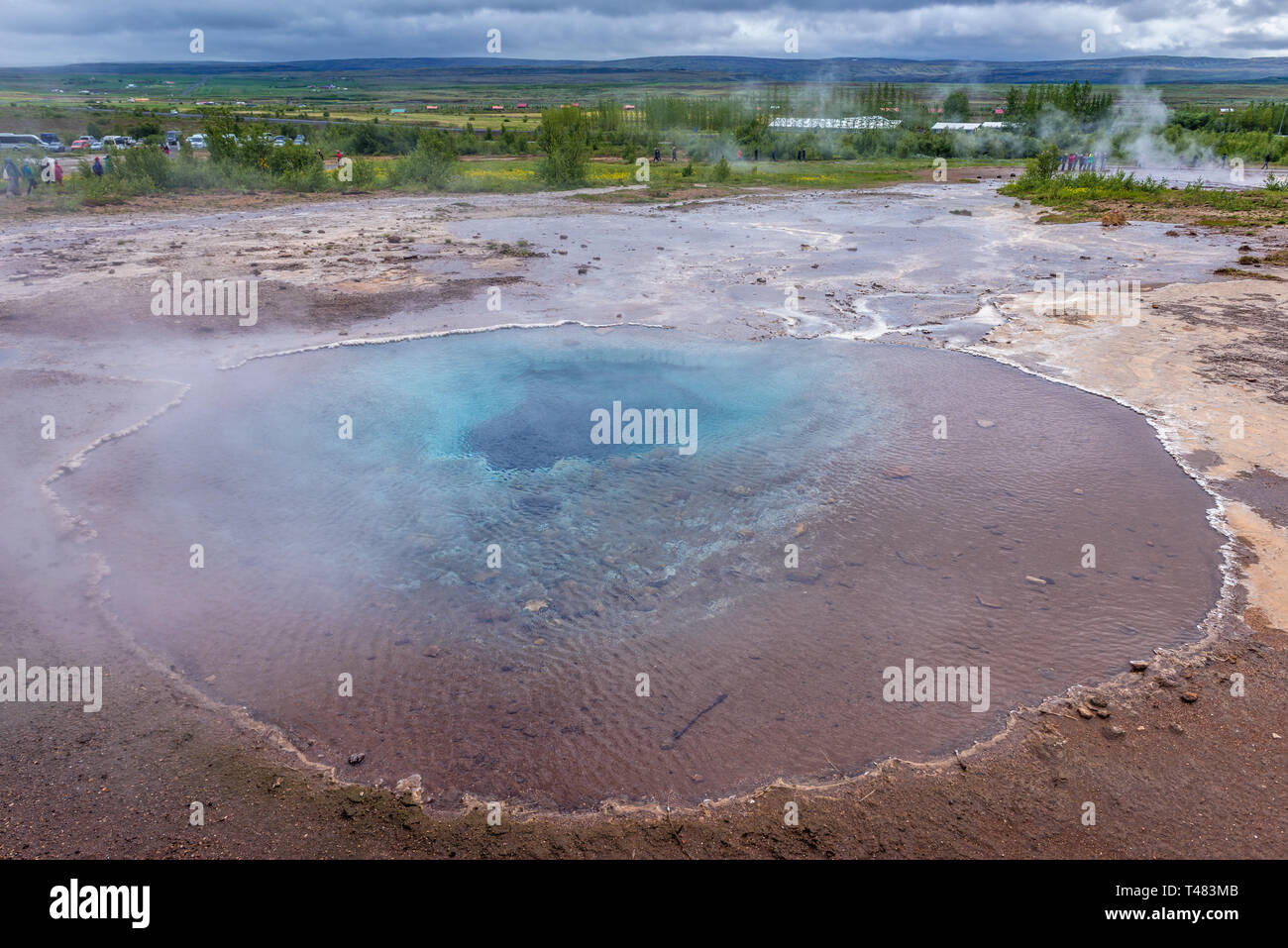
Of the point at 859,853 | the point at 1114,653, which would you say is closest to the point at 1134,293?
the point at 1114,653

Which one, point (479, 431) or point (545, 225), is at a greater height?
point (545, 225)

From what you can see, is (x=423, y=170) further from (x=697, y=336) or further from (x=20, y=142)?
(x=20, y=142)

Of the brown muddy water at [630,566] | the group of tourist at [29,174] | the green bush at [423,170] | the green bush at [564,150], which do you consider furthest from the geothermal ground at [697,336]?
the green bush at [564,150]

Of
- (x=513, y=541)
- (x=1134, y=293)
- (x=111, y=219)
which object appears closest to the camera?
(x=513, y=541)

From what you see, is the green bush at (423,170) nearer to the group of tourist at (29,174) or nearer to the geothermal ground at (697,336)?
the group of tourist at (29,174)

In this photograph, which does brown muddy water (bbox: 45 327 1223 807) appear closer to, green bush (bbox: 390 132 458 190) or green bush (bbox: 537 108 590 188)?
green bush (bbox: 390 132 458 190)

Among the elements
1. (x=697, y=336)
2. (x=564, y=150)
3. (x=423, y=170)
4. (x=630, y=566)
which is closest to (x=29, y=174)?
(x=423, y=170)

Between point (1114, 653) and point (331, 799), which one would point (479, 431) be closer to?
point (331, 799)
